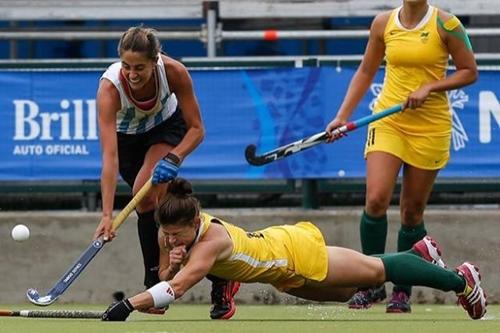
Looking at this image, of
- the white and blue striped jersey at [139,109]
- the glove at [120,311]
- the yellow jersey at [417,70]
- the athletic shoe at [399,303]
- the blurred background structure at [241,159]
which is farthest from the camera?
the blurred background structure at [241,159]

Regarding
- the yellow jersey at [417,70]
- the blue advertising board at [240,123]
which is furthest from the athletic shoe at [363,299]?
the blue advertising board at [240,123]

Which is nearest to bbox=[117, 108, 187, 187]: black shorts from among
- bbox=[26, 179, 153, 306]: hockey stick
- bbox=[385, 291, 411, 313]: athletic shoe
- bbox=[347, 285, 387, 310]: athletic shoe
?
bbox=[26, 179, 153, 306]: hockey stick

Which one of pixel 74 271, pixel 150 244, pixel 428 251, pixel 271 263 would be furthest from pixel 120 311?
pixel 428 251

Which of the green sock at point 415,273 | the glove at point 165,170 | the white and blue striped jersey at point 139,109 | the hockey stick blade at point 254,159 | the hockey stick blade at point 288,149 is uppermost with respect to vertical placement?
the white and blue striped jersey at point 139,109

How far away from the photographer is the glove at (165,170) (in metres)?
8.18

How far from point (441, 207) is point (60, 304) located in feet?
9.08

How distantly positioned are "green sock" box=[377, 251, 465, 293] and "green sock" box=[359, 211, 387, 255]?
958 mm

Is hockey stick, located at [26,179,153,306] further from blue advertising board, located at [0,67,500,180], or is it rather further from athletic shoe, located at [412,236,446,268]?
blue advertising board, located at [0,67,500,180]

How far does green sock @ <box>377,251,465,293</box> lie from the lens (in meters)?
8.03

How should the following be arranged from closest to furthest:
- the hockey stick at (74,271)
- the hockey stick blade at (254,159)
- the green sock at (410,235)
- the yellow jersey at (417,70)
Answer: the hockey stick at (74,271)
the yellow jersey at (417,70)
the green sock at (410,235)
the hockey stick blade at (254,159)

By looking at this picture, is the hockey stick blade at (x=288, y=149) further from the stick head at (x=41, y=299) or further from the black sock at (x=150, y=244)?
the stick head at (x=41, y=299)

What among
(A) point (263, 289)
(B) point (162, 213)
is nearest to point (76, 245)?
(A) point (263, 289)

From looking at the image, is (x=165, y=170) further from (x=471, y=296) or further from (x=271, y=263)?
(x=471, y=296)

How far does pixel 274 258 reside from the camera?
7777mm
